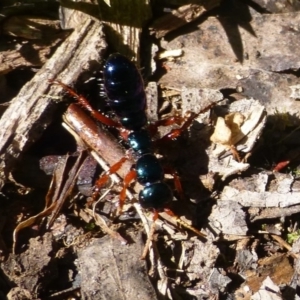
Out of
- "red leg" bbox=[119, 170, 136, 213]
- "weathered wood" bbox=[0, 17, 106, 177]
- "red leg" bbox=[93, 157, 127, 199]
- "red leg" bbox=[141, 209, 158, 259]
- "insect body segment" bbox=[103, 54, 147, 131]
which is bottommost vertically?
"red leg" bbox=[141, 209, 158, 259]

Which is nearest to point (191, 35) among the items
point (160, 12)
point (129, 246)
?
point (160, 12)

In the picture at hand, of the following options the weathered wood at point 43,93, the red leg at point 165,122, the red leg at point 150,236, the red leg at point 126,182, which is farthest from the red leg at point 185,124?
the weathered wood at point 43,93

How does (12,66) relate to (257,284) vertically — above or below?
above

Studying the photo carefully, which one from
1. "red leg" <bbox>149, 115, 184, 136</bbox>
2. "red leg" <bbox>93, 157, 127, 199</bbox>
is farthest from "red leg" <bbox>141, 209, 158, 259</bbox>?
"red leg" <bbox>149, 115, 184, 136</bbox>

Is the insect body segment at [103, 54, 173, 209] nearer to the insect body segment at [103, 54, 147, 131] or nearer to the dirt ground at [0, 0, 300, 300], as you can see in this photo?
the insect body segment at [103, 54, 147, 131]

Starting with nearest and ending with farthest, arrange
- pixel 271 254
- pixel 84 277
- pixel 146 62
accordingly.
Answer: pixel 84 277, pixel 271 254, pixel 146 62

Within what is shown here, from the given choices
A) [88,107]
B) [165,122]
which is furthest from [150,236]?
[88,107]

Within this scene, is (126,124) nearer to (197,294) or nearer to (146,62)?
(146,62)
